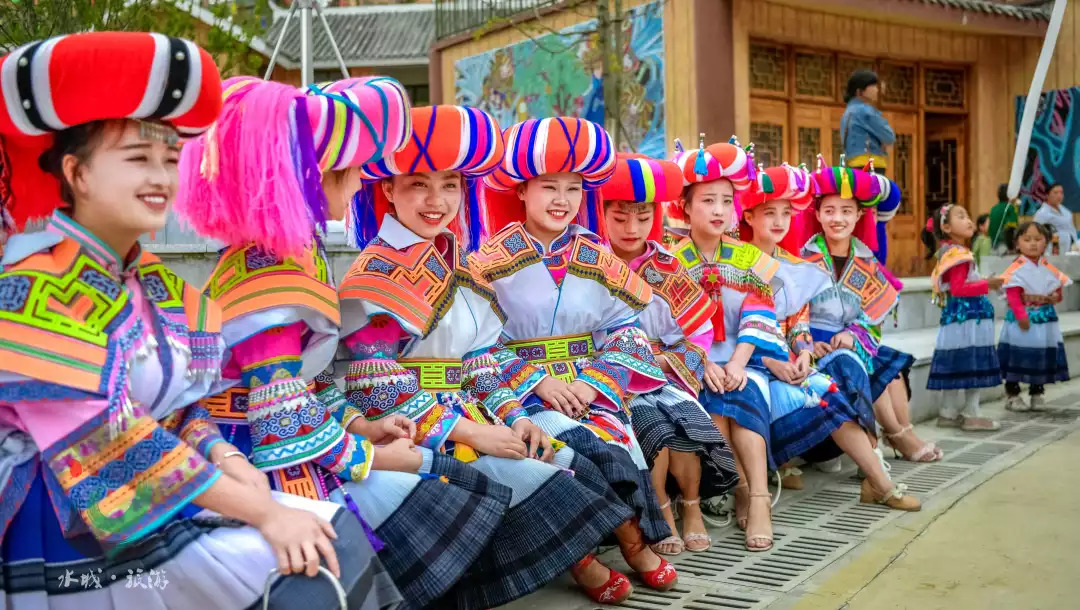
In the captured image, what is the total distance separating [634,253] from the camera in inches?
164

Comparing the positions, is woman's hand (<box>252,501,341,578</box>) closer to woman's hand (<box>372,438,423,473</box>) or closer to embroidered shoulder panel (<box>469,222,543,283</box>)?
woman's hand (<box>372,438,423,473</box>)

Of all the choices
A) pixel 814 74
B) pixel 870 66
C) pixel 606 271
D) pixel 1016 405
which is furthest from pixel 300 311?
pixel 870 66

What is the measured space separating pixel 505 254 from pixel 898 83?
10370 millimetres

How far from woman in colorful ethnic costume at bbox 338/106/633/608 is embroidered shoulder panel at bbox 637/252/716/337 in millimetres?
1068

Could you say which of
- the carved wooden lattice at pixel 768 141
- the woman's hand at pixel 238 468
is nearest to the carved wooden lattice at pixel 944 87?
the carved wooden lattice at pixel 768 141

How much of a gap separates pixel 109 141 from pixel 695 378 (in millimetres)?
2650

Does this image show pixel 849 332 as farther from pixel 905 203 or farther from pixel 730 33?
pixel 905 203

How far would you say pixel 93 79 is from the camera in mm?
1828

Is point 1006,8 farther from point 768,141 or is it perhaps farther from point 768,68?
point 768,141

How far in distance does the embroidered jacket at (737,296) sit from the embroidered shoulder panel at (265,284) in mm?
2252

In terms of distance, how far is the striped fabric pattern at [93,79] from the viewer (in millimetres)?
1812

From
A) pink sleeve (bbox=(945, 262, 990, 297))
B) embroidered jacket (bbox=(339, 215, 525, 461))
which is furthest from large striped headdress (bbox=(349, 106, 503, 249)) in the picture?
pink sleeve (bbox=(945, 262, 990, 297))

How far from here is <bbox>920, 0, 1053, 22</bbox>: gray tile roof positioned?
11.6 metres

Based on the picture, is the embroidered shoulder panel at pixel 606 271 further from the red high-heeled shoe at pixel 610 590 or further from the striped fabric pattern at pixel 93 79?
the striped fabric pattern at pixel 93 79
